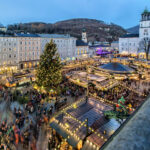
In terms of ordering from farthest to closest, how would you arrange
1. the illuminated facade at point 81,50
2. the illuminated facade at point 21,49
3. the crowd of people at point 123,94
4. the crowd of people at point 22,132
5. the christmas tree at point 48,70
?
1. the illuminated facade at point 81,50
2. the illuminated facade at point 21,49
3. the christmas tree at point 48,70
4. the crowd of people at point 123,94
5. the crowd of people at point 22,132

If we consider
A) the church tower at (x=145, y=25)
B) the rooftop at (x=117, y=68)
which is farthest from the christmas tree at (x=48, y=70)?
the church tower at (x=145, y=25)

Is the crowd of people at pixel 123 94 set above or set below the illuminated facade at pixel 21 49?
below

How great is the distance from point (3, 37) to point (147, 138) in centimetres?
4739

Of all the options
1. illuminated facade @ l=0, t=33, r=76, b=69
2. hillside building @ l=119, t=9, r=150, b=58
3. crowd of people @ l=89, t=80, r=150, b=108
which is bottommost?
crowd of people @ l=89, t=80, r=150, b=108

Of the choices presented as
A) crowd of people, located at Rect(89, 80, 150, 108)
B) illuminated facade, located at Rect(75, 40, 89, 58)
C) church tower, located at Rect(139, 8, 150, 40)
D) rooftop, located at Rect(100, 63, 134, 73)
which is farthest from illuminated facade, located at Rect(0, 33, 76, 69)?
church tower, located at Rect(139, 8, 150, 40)

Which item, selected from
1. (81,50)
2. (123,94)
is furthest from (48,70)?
(81,50)

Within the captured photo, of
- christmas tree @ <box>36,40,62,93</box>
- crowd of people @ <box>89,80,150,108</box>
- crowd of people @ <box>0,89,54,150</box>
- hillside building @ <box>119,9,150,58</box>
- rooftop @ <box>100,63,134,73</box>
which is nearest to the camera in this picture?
crowd of people @ <box>0,89,54,150</box>

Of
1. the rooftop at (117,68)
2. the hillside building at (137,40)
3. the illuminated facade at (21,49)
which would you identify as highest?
the hillside building at (137,40)

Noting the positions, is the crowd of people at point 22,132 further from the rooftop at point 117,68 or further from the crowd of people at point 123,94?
the rooftop at point 117,68

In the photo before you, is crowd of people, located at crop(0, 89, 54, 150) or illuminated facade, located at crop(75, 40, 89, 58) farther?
illuminated facade, located at crop(75, 40, 89, 58)

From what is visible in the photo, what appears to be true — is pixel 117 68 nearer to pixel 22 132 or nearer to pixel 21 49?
pixel 22 132

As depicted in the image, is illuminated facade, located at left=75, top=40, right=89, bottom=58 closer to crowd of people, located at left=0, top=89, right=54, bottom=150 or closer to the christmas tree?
the christmas tree

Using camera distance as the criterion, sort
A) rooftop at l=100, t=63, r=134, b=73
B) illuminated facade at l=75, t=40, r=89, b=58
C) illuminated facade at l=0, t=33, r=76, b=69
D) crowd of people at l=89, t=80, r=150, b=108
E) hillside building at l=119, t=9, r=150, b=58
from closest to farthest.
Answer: crowd of people at l=89, t=80, r=150, b=108, rooftop at l=100, t=63, r=134, b=73, illuminated facade at l=0, t=33, r=76, b=69, illuminated facade at l=75, t=40, r=89, b=58, hillside building at l=119, t=9, r=150, b=58

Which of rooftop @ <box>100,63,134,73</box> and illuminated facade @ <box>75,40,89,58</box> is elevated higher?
illuminated facade @ <box>75,40,89,58</box>
